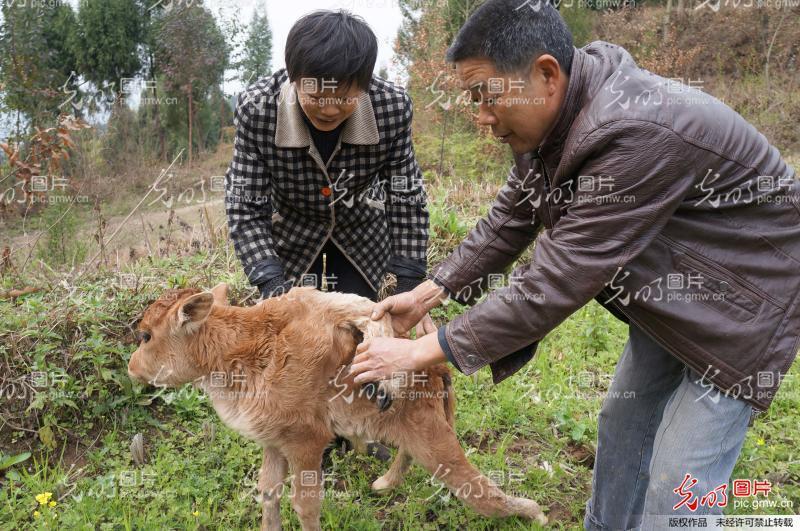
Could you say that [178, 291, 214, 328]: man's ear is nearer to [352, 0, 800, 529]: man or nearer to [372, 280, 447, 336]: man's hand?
[372, 280, 447, 336]: man's hand

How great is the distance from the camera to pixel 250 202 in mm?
4176

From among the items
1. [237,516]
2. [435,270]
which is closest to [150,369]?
[237,516]

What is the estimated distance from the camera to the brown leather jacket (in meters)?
2.44

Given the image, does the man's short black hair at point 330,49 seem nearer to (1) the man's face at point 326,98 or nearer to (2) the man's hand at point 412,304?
(1) the man's face at point 326,98

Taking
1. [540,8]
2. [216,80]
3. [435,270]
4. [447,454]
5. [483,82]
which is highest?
[216,80]

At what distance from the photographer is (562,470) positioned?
4.59 metres

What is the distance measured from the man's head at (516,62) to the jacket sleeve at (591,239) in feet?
0.93

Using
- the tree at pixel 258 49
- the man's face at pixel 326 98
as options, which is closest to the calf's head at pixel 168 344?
the man's face at pixel 326 98

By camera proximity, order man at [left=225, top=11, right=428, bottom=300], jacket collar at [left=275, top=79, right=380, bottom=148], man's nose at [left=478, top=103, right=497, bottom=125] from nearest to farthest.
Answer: man's nose at [left=478, top=103, right=497, bottom=125]
man at [left=225, top=11, right=428, bottom=300]
jacket collar at [left=275, top=79, right=380, bottom=148]

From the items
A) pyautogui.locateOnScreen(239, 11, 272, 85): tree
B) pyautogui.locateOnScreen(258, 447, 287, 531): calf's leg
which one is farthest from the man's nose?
pyautogui.locateOnScreen(239, 11, 272, 85): tree

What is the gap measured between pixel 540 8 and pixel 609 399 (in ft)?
7.21

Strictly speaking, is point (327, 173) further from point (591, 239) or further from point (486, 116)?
point (591, 239)

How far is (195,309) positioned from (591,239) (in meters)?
2.21

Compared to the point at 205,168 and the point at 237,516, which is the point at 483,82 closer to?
the point at 237,516
